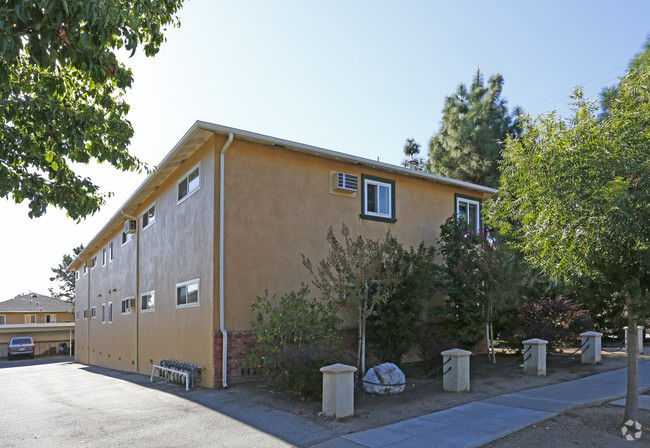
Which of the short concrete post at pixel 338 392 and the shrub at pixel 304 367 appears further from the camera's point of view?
the shrub at pixel 304 367

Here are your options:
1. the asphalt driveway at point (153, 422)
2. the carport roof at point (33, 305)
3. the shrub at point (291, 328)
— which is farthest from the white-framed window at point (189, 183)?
the carport roof at point (33, 305)

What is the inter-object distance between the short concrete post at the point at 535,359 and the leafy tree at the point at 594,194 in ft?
14.7

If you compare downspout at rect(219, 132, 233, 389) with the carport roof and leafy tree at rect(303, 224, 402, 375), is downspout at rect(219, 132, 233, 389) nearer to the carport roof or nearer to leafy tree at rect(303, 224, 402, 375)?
leafy tree at rect(303, 224, 402, 375)

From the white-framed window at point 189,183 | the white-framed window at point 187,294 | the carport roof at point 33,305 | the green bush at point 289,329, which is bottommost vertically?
the carport roof at point 33,305

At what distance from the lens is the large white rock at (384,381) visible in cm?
937

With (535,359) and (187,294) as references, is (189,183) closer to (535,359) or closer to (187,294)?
(187,294)

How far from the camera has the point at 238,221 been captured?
11.6 metres

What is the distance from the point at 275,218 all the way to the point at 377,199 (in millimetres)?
3622

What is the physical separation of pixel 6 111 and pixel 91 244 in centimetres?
2246

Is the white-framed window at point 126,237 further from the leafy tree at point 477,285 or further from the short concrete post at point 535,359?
the short concrete post at point 535,359

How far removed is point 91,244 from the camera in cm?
2683

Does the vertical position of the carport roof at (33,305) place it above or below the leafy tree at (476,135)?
below

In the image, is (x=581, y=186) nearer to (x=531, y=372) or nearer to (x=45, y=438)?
(x=531, y=372)

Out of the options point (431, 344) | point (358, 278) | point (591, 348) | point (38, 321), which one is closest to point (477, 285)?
point (431, 344)
